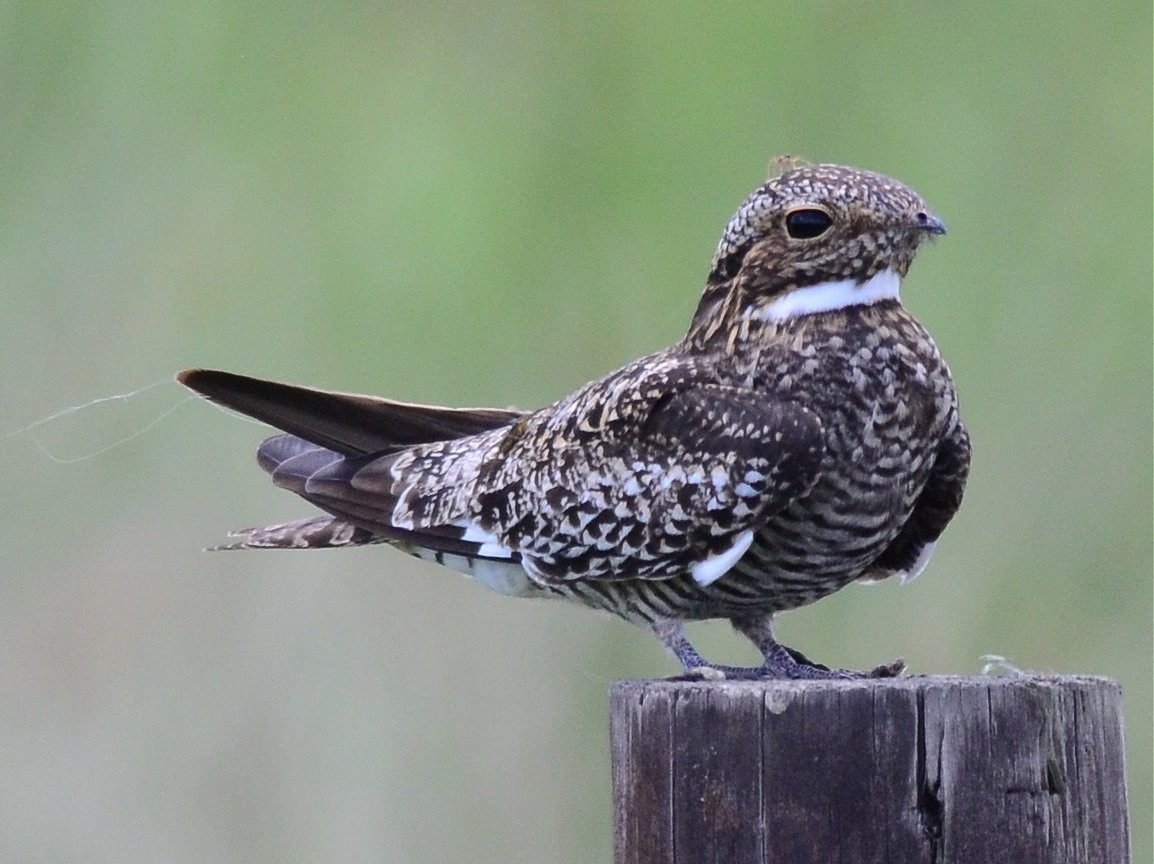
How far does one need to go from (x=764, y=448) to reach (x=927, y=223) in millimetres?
479

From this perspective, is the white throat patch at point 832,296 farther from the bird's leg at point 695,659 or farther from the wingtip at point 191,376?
the wingtip at point 191,376

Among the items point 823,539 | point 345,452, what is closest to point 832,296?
point 823,539

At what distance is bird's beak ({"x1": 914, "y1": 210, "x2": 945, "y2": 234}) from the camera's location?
2926 mm

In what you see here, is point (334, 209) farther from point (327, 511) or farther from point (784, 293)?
point (784, 293)

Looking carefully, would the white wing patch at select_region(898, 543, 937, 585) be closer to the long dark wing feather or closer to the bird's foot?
the bird's foot

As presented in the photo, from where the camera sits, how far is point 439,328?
5.03 metres

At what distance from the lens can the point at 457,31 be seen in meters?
5.38

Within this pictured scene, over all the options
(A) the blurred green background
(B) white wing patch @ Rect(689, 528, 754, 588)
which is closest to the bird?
(B) white wing patch @ Rect(689, 528, 754, 588)

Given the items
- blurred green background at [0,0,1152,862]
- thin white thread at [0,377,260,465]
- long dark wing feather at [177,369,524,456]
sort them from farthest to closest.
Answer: blurred green background at [0,0,1152,862] < long dark wing feather at [177,369,524,456] < thin white thread at [0,377,260,465]

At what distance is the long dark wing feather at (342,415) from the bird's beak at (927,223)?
45.0 inches

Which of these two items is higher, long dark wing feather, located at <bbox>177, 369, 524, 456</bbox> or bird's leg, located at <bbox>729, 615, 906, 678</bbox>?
long dark wing feather, located at <bbox>177, 369, 524, 456</bbox>

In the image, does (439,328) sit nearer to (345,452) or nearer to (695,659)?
(345,452)

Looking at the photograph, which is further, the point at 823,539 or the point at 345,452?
the point at 345,452

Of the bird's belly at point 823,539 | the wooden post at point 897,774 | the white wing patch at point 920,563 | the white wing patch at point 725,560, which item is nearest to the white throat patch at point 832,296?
the bird's belly at point 823,539
